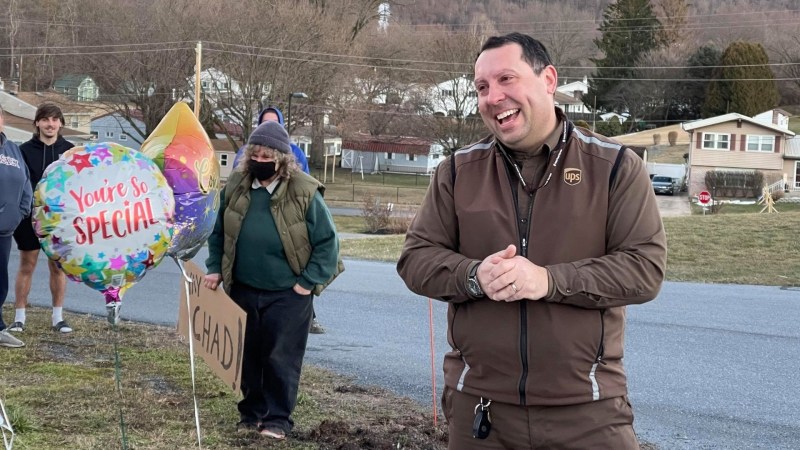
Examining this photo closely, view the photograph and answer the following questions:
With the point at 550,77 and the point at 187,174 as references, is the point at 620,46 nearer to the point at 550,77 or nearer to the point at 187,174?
the point at 187,174

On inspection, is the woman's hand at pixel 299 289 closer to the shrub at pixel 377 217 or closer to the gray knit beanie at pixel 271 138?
the gray knit beanie at pixel 271 138

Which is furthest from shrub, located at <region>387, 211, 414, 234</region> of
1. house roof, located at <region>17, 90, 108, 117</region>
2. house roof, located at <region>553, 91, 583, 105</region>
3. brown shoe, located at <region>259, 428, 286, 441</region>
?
house roof, located at <region>553, 91, 583, 105</region>

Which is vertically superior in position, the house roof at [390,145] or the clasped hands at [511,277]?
the house roof at [390,145]

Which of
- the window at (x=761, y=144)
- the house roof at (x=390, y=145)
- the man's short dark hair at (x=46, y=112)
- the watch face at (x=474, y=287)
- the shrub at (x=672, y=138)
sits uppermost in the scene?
the shrub at (x=672, y=138)

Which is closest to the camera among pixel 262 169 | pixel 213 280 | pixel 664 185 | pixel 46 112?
pixel 262 169

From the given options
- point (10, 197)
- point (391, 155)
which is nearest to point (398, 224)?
point (10, 197)

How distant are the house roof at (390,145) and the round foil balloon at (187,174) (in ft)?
211

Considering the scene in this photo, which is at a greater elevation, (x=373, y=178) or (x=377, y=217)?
(x=373, y=178)

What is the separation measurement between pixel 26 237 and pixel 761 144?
5684 centimetres

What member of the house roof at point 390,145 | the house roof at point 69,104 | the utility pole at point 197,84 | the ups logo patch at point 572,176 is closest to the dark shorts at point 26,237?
the ups logo patch at point 572,176

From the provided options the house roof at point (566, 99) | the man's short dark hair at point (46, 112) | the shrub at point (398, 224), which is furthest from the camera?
the house roof at point (566, 99)

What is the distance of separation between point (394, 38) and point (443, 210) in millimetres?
64928

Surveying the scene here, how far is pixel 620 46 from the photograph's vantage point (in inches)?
3260

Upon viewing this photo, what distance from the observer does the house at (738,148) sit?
194ft
